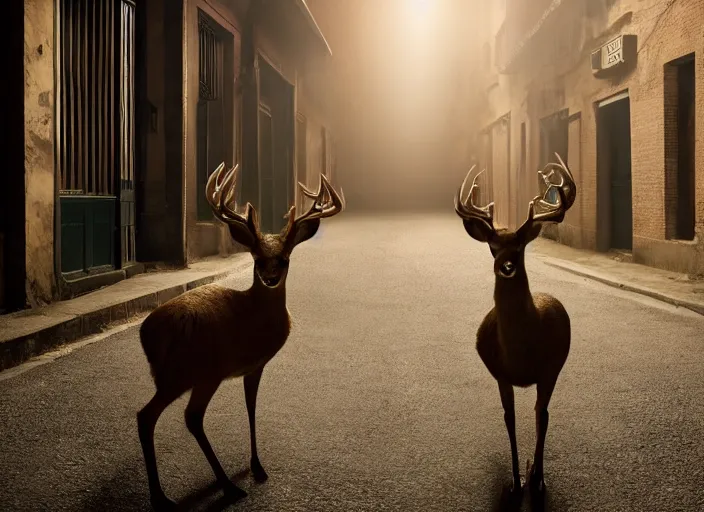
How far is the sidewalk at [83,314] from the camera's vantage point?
5984 millimetres

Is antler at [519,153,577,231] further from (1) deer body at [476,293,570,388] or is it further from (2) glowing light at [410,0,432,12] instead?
(2) glowing light at [410,0,432,12]

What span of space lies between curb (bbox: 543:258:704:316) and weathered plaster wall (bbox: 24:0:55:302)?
6.89 meters

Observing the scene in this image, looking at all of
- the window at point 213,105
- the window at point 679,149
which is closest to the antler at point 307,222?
the window at point 679,149

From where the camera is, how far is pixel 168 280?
32.2ft

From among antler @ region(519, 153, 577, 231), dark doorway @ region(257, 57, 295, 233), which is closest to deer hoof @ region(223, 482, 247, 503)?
antler @ region(519, 153, 577, 231)

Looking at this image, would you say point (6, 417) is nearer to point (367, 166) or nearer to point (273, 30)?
point (273, 30)

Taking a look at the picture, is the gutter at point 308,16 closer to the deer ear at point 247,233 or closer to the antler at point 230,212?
the antler at point 230,212

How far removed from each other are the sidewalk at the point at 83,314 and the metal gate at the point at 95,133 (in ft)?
1.86

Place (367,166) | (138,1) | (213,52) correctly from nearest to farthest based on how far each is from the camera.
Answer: (138,1) < (213,52) < (367,166)

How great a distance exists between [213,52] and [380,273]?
5.73 m

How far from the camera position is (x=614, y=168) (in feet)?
50.3

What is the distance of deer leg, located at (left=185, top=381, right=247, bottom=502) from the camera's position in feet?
10.2

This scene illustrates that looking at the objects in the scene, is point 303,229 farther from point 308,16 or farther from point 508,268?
point 308,16

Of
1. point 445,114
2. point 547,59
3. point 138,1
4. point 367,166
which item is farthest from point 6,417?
point 445,114
